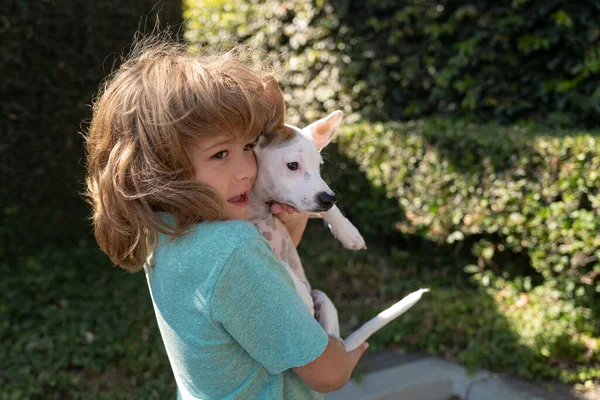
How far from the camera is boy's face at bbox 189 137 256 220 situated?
144cm

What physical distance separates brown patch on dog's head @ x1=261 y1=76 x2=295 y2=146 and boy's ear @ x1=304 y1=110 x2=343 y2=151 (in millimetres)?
138

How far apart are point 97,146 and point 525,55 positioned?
473 cm

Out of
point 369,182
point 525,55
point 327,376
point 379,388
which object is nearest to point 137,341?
point 379,388

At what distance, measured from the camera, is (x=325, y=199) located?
5.42 feet

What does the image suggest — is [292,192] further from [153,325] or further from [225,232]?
[153,325]

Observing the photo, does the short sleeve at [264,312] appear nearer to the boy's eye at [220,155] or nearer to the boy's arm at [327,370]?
the boy's arm at [327,370]

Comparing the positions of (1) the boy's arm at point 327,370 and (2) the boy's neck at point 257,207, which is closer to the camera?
(1) the boy's arm at point 327,370

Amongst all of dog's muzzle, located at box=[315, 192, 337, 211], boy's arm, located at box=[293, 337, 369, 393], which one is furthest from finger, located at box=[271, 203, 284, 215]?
boy's arm, located at box=[293, 337, 369, 393]

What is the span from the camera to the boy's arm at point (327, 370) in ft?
4.75

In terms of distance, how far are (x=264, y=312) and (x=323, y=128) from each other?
0.68m

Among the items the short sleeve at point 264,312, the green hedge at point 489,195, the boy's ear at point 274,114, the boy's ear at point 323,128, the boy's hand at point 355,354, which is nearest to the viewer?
the short sleeve at point 264,312

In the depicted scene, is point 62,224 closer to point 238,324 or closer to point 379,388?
point 379,388

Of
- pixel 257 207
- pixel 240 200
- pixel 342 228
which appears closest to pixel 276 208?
pixel 257 207

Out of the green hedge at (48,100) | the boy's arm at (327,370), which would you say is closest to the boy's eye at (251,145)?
the boy's arm at (327,370)
